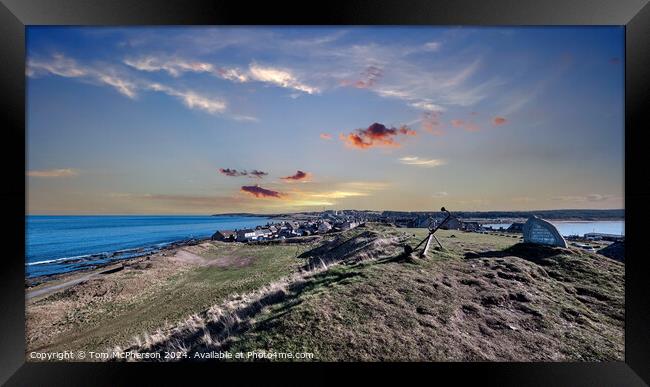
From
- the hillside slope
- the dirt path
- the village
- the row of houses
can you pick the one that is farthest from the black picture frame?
the row of houses

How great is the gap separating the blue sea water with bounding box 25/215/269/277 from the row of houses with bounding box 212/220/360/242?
0.56 metres

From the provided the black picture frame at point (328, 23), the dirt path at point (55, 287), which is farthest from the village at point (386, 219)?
the dirt path at point (55, 287)

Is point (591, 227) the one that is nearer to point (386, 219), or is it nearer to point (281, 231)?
point (386, 219)

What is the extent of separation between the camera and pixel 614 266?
16.0 feet

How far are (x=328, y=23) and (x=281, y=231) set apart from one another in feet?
20.5

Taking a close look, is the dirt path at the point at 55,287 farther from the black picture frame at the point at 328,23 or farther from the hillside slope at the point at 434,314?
the hillside slope at the point at 434,314

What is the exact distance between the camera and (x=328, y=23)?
374 cm

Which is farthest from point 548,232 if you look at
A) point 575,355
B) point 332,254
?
point 332,254

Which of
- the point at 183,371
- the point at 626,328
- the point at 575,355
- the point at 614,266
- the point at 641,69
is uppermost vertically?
the point at 641,69

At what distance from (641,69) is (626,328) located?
3972 millimetres

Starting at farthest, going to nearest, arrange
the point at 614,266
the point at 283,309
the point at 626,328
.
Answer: the point at 614,266
the point at 283,309
the point at 626,328

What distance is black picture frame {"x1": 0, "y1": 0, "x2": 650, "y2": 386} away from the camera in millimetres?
3477

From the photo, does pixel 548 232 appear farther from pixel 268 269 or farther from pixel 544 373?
pixel 268 269

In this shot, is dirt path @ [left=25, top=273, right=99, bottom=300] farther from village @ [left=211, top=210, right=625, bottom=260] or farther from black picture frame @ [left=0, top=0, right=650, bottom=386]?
village @ [left=211, top=210, right=625, bottom=260]
